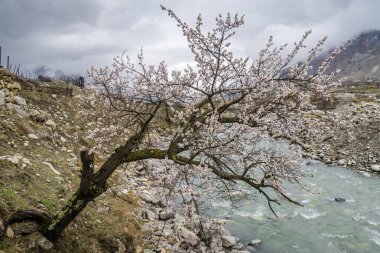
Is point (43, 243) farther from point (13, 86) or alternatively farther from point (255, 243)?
point (13, 86)

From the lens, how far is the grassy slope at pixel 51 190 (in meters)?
9.71

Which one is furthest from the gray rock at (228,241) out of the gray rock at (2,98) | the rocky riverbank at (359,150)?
the rocky riverbank at (359,150)

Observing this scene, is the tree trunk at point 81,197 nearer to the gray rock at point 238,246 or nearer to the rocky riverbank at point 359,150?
the gray rock at point 238,246

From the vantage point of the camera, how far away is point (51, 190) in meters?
11.9

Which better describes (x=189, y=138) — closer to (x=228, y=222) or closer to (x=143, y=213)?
(x=143, y=213)

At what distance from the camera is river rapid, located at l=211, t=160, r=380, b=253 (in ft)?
45.3

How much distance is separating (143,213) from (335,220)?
8768mm

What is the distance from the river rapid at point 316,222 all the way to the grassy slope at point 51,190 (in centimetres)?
508

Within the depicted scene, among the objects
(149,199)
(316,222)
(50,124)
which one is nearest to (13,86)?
(50,124)

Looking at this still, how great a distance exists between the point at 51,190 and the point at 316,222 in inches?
446

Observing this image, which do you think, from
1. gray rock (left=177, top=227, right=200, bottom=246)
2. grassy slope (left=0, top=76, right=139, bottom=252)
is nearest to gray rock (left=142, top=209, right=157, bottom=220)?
grassy slope (left=0, top=76, right=139, bottom=252)

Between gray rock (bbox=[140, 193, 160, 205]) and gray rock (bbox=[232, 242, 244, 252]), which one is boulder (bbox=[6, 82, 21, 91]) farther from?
gray rock (bbox=[232, 242, 244, 252])

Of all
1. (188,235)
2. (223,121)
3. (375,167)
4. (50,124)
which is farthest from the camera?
(375,167)

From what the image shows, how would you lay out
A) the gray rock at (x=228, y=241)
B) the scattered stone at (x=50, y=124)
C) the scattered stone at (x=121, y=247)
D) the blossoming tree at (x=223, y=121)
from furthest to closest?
1. the scattered stone at (x=50, y=124)
2. the gray rock at (x=228, y=241)
3. the scattered stone at (x=121, y=247)
4. the blossoming tree at (x=223, y=121)
